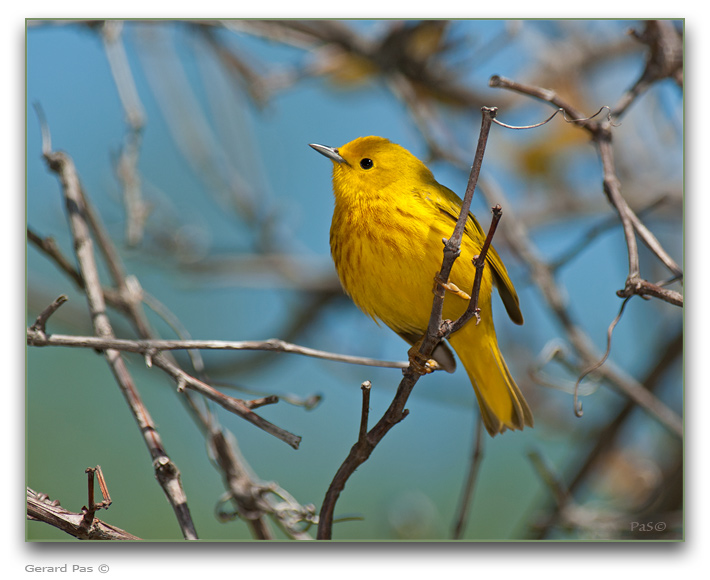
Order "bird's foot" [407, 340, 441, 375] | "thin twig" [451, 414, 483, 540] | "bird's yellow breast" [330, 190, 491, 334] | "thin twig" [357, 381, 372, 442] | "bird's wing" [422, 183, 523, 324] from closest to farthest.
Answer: "thin twig" [357, 381, 372, 442] → "bird's foot" [407, 340, 441, 375] → "bird's yellow breast" [330, 190, 491, 334] → "bird's wing" [422, 183, 523, 324] → "thin twig" [451, 414, 483, 540]

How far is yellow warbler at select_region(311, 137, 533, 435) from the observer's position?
5.97 ft

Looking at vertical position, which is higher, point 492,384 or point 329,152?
point 329,152

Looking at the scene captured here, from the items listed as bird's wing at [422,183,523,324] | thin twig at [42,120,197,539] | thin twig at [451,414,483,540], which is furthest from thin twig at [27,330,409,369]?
thin twig at [451,414,483,540]

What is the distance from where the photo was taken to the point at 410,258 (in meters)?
1.80

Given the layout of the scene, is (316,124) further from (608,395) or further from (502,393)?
(608,395)

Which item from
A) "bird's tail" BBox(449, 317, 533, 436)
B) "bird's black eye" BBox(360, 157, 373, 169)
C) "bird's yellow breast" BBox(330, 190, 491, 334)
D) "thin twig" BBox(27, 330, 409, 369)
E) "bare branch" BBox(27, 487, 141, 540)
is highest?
"bird's black eye" BBox(360, 157, 373, 169)

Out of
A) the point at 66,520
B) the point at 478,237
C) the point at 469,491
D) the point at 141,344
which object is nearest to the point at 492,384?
the point at 469,491

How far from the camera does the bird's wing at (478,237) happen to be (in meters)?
1.95

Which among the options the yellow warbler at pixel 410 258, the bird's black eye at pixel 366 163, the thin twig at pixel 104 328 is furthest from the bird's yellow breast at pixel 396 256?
the thin twig at pixel 104 328

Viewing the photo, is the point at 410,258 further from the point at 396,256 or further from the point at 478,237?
the point at 478,237

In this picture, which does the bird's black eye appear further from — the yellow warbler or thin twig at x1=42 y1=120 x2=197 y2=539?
thin twig at x1=42 y1=120 x2=197 y2=539

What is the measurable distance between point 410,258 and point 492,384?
2.01 ft

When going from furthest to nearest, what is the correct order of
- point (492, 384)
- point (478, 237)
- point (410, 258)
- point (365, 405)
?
point (492, 384) → point (478, 237) → point (410, 258) → point (365, 405)

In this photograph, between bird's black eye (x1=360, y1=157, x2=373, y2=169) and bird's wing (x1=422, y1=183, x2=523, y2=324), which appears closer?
bird's wing (x1=422, y1=183, x2=523, y2=324)
